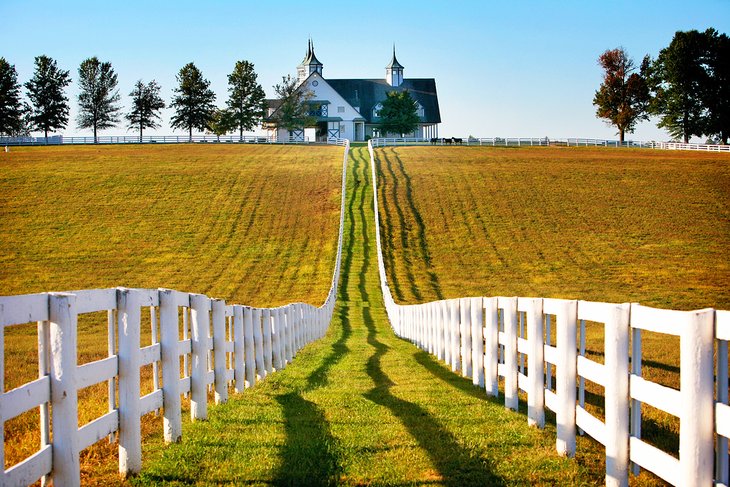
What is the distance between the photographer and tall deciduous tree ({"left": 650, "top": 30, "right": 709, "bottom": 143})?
→ 344 feet

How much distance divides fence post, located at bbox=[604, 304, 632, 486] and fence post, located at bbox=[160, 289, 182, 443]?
361 centimetres

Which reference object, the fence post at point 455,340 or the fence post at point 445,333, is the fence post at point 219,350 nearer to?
the fence post at point 455,340

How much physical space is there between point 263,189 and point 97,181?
11985 mm

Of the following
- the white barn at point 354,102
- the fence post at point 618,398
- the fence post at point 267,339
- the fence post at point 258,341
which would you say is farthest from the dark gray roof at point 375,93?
the fence post at point 618,398

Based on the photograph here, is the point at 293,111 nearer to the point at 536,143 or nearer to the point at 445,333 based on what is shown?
the point at 536,143

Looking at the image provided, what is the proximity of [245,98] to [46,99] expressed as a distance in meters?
30.5

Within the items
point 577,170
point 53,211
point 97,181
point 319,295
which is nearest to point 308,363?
point 319,295

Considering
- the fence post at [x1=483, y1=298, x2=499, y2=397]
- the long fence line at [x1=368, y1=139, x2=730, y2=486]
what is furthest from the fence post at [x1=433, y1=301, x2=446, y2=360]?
the long fence line at [x1=368, y1=139, x2=730, y2=486]

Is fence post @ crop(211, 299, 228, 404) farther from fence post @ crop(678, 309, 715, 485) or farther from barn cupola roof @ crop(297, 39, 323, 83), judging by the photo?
barn cupola roof @ crop(297, 39, 323, 83)

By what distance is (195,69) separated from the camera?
116 meters

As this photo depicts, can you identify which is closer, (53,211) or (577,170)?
(53,211)

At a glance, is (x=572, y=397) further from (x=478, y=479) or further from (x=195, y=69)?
(x=195, y=69)

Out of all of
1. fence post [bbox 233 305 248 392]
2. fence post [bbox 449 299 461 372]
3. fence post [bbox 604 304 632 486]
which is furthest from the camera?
fence post [bbox 449 299 461 372]

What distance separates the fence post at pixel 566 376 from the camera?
259 inches
